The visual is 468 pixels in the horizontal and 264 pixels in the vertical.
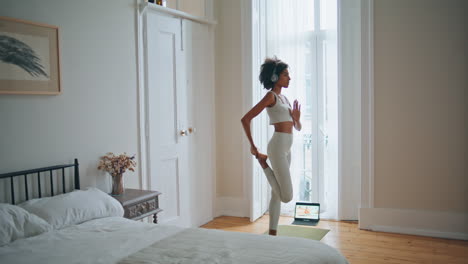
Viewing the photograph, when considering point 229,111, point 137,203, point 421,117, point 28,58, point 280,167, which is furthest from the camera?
point 229,111

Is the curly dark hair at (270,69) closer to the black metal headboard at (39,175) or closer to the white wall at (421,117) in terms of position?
the white wall at (421,117)

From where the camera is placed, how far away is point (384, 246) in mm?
3783

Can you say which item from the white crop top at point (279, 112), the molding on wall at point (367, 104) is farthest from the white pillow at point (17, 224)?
the molding on wall at point (367, 104)

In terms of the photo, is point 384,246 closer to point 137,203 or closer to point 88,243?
point 137,203

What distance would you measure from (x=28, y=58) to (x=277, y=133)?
6.27 ft

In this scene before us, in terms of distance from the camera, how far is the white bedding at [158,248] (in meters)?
2.02

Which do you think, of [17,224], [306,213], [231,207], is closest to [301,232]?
[306,213]

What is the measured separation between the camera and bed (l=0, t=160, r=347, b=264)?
6.69ft

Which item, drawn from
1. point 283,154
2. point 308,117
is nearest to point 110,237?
point 283,154

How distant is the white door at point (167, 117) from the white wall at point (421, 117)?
190 centimetres

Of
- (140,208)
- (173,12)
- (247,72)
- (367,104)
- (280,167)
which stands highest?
(173,12)

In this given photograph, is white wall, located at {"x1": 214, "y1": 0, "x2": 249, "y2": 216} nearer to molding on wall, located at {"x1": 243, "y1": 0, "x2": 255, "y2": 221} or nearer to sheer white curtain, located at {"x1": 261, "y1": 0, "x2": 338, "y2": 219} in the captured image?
molding on wall, located at {"x1": 243, "y1": 0, "x2": 255, "y2": 221}

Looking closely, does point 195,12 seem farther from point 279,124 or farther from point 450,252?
point 450,252

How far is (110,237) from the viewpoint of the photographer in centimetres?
237
